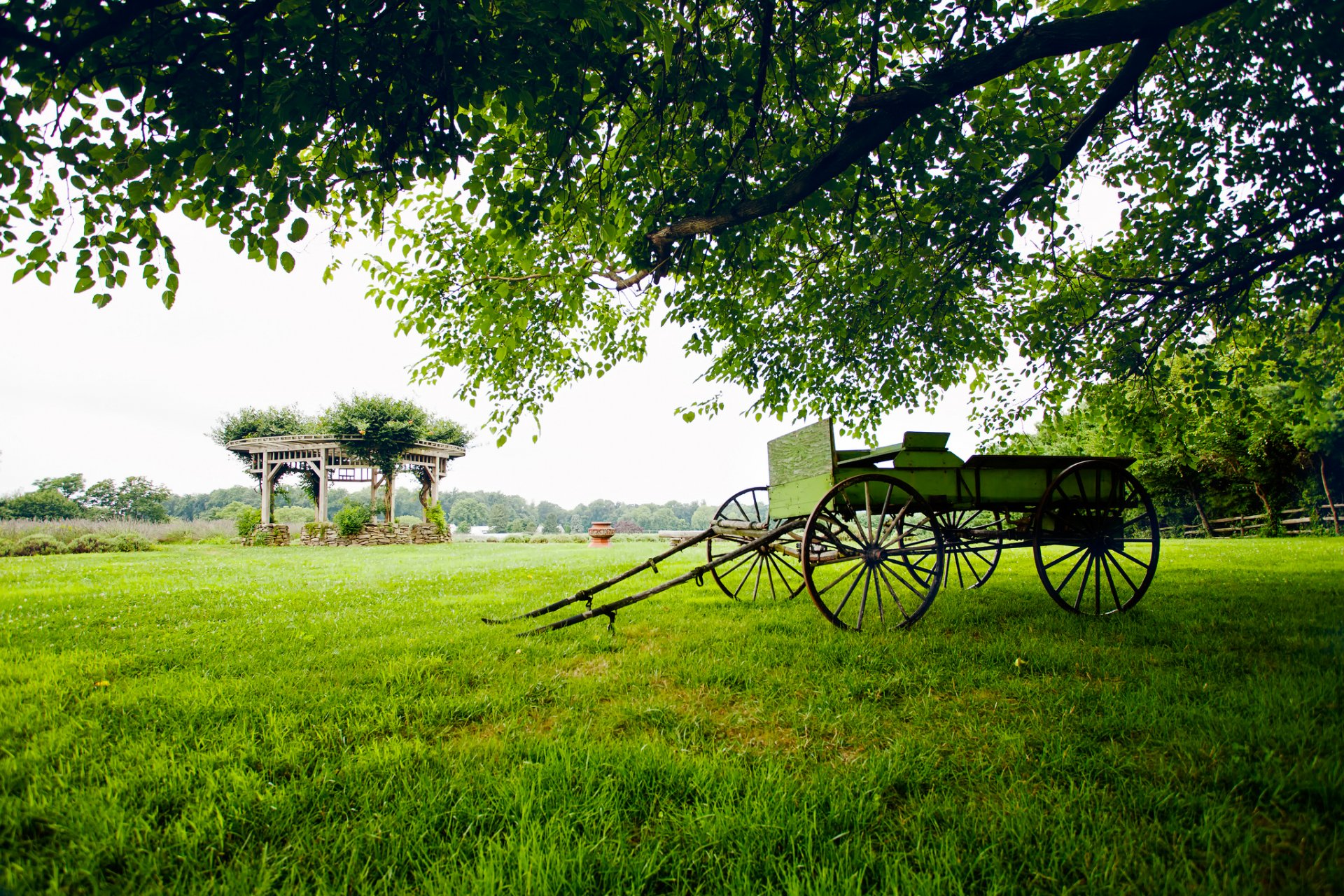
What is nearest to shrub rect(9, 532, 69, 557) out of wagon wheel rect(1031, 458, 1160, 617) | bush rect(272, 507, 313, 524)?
wagon wheel rect(1031, 458, 1160, 617)

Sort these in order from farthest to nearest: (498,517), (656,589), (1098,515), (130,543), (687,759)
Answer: (498,517)
(130,543)
(1098,515)
(656,589)
(687,759)

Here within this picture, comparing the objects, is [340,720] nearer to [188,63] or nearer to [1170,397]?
[188,63]

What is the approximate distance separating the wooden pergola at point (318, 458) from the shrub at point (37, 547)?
20.0 ft

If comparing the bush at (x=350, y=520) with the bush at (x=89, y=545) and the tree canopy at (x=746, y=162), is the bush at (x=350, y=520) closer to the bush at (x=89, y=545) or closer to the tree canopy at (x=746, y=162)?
the bush at (x=89, y=545)

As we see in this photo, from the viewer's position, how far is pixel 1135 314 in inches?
302

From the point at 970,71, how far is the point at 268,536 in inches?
1027

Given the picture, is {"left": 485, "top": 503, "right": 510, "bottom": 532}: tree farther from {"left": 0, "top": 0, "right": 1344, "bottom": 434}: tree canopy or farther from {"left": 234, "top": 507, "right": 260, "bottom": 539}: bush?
{"left": 0, "top": 0, "right": 1344, "bottom": 434}: tree canopy

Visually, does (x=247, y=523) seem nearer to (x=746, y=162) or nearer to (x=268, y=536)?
(x=268, y=536)

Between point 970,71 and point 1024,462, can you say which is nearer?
point 970,71

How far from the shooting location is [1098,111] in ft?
19.9

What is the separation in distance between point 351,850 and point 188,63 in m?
4.14

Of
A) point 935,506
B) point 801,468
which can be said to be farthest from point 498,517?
point 935,506

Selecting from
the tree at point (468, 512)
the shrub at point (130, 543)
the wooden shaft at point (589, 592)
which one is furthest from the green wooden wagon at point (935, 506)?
the tree at point (468, 512)

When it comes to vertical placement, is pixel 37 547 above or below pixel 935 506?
below
